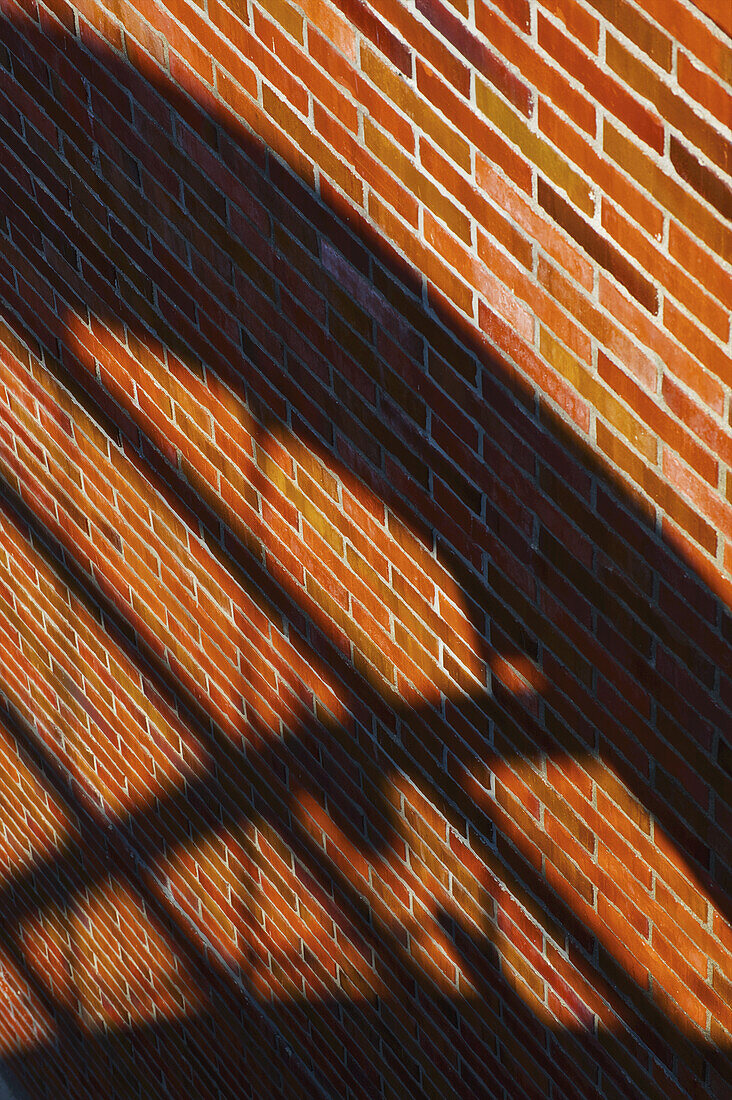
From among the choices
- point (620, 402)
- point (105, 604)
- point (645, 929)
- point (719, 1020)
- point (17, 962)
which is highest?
point (105, 604)

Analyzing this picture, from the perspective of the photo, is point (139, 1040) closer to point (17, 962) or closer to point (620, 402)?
point (17, 962)

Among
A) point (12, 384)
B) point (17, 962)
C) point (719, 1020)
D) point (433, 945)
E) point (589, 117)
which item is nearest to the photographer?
point (589, 117)

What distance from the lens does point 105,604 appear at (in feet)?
13.5

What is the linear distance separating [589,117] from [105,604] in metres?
2.39

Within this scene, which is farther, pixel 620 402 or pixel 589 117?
pixel 620 402

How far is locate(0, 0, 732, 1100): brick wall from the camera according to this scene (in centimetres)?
235

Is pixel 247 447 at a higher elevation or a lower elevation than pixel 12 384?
lower

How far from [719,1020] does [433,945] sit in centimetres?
85

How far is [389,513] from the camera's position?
3.02 m

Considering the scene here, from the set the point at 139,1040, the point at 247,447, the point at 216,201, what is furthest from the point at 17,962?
the point at 216,201

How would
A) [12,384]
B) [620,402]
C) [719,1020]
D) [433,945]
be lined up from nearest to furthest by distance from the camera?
1. [620,402]
2. [719,1020]
3. [433,945]
4. [12,384]

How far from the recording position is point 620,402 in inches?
95.0

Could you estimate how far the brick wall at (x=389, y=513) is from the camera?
A: 92.4 inches

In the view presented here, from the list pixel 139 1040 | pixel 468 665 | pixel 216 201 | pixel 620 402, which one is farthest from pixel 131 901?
pixel 620 402
